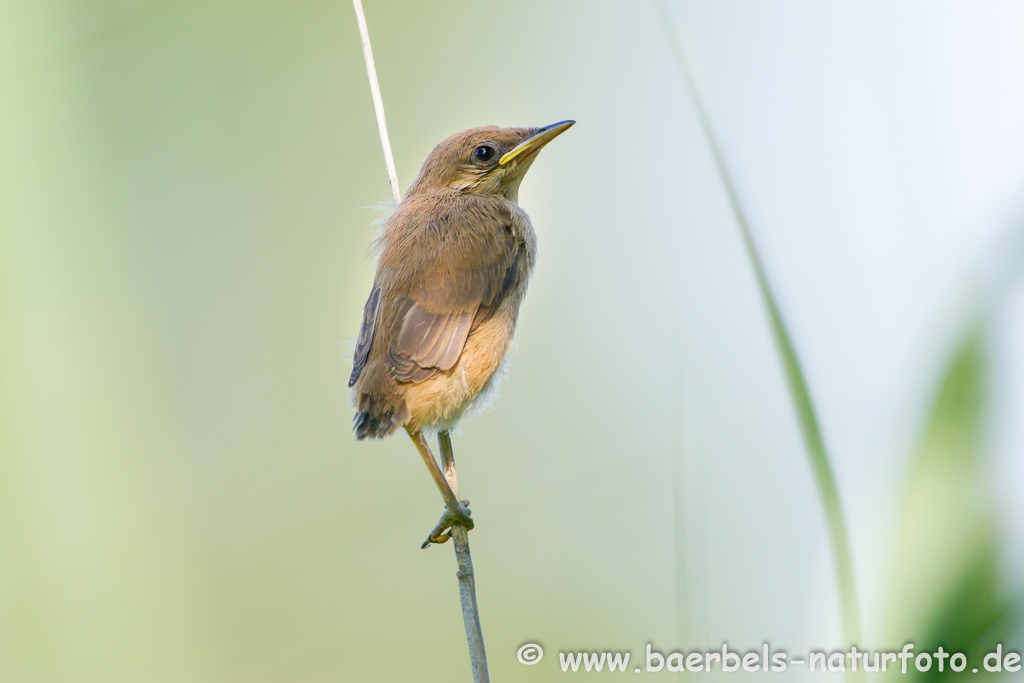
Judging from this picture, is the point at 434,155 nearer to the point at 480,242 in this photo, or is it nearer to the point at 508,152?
the point at 508,152

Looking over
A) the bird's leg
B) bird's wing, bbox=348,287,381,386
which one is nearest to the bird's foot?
the bird's leg

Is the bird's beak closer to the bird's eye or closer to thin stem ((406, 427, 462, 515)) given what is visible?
the bird's eye

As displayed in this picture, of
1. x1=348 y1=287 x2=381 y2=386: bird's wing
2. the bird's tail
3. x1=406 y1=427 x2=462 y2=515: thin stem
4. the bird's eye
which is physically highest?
the bird's eye

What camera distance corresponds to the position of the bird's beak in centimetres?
245

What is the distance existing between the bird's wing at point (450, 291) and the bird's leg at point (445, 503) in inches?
7.8

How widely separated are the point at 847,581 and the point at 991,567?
23 centimetres

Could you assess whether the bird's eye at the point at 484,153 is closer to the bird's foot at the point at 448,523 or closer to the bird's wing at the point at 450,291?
the bird's wing at the point at 450,291

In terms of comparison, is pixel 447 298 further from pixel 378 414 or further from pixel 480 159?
pixel 480 159

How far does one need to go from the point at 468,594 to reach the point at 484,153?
1.54 meters

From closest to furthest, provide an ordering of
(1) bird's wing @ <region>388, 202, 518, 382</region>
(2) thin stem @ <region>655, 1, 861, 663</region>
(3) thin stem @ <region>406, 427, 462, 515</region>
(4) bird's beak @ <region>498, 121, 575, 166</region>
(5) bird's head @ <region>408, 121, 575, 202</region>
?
(2) thin stem @ <region>655, 1, 861, 663</region>
(3) thin stem @ <region>406, 427, 462, 515</region>
(1) bird's wing @ <region>388, 202, 518, 382</region>
(4) bird's beak @ <region>498, 121, 575, 166</region>
(5) bird's head @ <region>408, 121, 575, 202</region>

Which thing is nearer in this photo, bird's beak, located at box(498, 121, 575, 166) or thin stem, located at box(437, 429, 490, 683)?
thin stem, located at box(437, 429, 490, 683)

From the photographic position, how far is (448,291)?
223 centimetres

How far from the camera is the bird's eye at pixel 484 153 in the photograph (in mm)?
2594

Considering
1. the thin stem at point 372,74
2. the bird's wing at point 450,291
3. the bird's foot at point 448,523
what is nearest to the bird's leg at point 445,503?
the bird's foot at point 448,523
